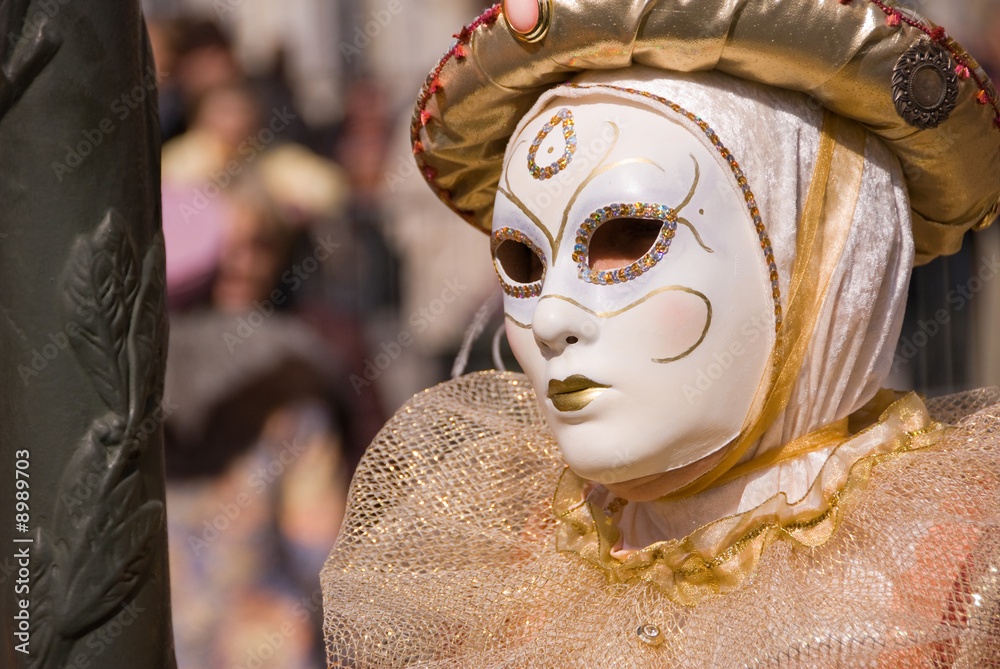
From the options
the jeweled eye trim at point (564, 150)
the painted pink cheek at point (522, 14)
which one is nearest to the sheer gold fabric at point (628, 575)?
the jeweled eye trim at point (564, 150)

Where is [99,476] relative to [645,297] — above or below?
below

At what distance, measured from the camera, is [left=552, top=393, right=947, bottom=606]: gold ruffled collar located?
1.14 m

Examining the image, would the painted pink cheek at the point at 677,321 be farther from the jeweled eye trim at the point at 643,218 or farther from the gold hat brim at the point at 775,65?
the gold hat brim at the point at 775,65

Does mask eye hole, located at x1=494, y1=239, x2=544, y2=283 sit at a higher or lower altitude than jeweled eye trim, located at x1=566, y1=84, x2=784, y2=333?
lower

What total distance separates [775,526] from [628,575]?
19cm

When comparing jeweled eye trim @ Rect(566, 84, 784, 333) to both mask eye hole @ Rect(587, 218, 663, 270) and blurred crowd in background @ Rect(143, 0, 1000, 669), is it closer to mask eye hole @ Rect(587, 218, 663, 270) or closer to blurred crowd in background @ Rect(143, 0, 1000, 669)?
mask eye hole @ Rect(587, 218, 663, 270)

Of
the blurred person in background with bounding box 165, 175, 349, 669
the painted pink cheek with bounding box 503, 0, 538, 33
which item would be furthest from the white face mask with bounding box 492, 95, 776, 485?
the blurred person in background with bounding box 165, 175, 349, 669

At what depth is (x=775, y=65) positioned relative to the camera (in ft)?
3.84

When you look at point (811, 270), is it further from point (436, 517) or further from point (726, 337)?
point (436, 517)

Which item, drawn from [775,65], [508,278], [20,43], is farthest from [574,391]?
[20,43]

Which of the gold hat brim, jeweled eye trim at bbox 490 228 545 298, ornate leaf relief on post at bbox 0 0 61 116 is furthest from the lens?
jeweled eye trim at bbox 490 228 545 298

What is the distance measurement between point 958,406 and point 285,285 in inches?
64.1

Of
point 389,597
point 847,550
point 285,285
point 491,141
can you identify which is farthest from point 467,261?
point 847,550

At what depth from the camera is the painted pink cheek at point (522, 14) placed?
47.4 inches
